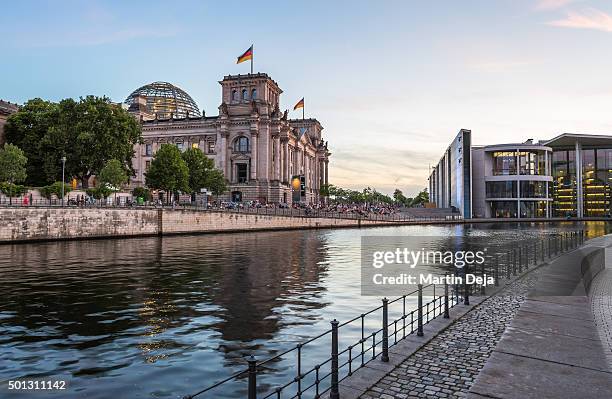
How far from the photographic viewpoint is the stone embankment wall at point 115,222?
45.2m

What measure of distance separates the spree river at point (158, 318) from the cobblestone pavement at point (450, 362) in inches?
109

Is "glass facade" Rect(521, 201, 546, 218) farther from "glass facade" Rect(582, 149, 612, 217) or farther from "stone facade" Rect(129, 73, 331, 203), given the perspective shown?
"stone facade" Rect(129, 73, 331, 203)

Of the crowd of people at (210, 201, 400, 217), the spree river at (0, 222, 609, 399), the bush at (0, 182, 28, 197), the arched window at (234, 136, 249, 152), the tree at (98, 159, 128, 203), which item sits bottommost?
the spree river at (0, 222, 609, 399)

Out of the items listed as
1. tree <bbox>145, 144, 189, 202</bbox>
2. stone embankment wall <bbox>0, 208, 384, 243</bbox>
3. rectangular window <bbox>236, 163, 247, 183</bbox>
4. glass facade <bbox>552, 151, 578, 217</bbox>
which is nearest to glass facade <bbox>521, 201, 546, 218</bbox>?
glass facade <bbox>552, 151, 578, 217</bbox>

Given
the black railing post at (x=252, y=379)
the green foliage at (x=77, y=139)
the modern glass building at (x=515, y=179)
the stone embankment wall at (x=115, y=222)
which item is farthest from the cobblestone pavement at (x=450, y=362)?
the modern glass building at (x=515, y=179)

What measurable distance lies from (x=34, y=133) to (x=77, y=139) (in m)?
12.3

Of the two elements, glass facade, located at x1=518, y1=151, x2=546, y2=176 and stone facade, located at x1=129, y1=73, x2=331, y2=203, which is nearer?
stone facade, located at x1=129, y1=73, x2=331, y2=203

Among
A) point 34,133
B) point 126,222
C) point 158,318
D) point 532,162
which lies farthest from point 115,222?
point 532,162

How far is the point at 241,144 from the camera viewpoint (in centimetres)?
12062

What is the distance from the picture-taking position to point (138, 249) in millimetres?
40812

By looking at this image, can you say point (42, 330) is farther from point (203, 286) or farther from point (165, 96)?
point (165, 96)

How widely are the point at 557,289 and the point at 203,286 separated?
14.6 m

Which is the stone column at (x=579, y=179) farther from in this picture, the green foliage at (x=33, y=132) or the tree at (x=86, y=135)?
the green foliage at (x=33, y=132)

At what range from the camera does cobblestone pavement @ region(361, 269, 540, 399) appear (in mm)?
8133
